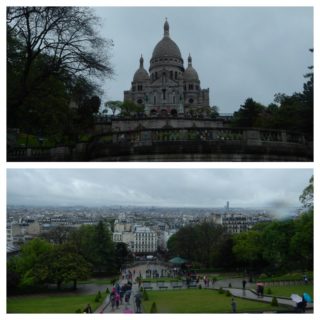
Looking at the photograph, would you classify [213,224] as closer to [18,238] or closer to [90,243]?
[90,243]

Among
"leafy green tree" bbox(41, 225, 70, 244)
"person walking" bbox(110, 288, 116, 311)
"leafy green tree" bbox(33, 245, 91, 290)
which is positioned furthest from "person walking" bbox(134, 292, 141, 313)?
"leafy green tree" bbox(41, 225, 70, 244)

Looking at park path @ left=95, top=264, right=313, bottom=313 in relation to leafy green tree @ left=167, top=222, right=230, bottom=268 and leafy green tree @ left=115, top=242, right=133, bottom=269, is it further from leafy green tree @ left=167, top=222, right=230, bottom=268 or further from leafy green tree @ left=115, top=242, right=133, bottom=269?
leafy green tree @ left=167, top=222, right=230, bottom=268

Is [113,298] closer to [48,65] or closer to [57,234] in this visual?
[57,234]

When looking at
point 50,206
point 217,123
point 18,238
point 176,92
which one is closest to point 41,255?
point 18,238

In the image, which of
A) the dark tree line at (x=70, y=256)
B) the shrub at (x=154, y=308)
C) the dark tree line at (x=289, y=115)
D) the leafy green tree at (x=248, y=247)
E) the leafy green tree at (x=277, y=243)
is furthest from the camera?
the dark tree line at (x=289, y=115)

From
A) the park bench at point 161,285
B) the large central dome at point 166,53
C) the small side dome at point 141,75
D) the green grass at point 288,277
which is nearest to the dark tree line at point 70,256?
the park bench at point 161,285

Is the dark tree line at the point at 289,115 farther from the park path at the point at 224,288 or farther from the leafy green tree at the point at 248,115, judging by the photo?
the park path at the point at 224,288

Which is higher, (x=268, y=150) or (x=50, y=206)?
(x=268, y=150)

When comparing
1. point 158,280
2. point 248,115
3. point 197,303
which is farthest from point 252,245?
point 248,115
